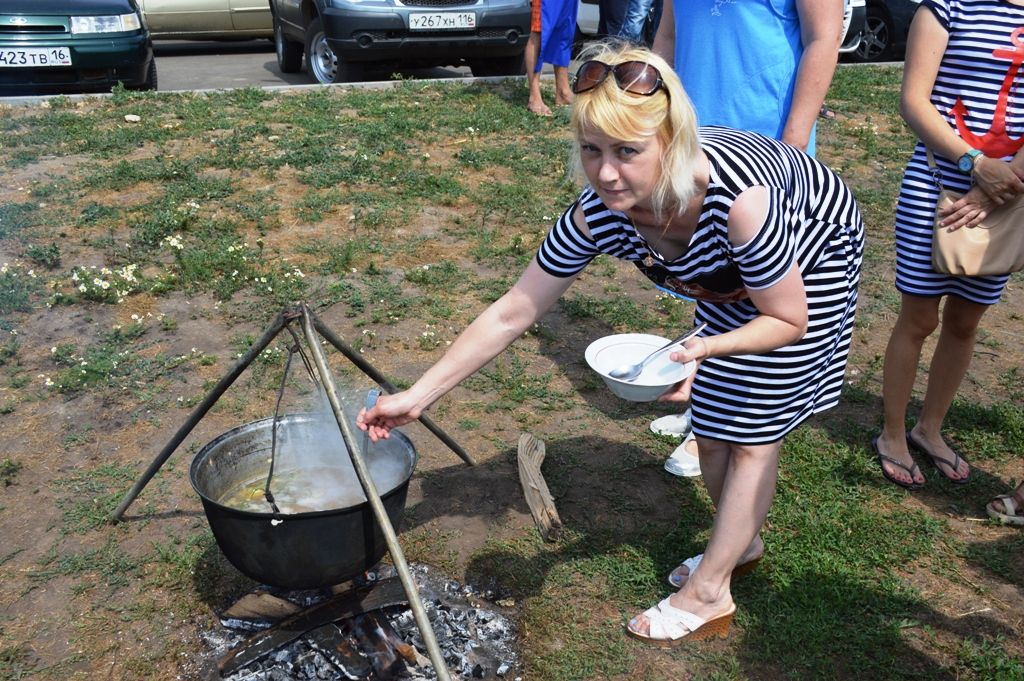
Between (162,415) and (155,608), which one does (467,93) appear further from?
(155,608)

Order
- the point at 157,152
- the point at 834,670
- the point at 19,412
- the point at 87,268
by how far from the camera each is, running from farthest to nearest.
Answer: the point at 157,152
the point at 87,268
the point at 19,412
the point at 834,670

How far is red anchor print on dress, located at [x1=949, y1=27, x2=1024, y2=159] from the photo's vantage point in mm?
3083

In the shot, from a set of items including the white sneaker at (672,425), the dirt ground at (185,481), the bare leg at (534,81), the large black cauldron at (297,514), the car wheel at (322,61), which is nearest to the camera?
the large black cauldron at (297,514)

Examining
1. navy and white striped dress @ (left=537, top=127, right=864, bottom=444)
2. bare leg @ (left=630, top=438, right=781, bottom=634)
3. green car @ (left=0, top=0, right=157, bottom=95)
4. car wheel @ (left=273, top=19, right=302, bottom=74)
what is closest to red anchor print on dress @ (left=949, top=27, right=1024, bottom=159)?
navy and white striped dress @ (left=537, top=127, right=864, bottom=444)

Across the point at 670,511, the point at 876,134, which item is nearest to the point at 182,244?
the point at 670,511

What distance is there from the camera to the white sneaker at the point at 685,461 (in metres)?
3.58

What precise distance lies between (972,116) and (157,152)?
540 centimetres

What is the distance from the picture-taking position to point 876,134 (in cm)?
768

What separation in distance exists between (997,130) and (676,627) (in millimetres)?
2002

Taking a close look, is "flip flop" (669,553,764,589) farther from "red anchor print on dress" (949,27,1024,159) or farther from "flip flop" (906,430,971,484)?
"red anchor print on dress" (949,27,1024,159)

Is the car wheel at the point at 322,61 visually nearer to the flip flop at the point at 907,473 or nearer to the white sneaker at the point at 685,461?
the white sneaker at the point at 685,461

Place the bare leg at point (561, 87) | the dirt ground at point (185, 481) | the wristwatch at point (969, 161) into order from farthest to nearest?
the bare leg at point (561, 87) < the wristwatch at point (969, 161) < the dirt ground at point (185, 481)

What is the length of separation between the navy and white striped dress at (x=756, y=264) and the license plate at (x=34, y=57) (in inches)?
276

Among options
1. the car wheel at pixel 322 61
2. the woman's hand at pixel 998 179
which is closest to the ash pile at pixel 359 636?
the woman's hand at pixel 998 179
